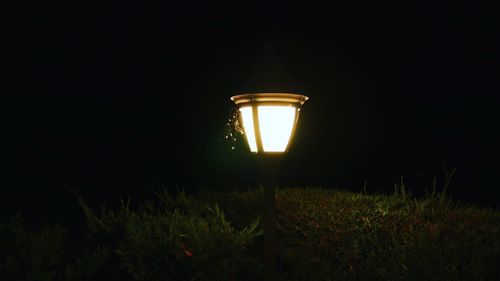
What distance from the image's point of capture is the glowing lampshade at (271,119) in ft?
15.8

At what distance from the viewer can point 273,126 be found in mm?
4805

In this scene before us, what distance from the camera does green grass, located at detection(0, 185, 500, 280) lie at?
520 cm

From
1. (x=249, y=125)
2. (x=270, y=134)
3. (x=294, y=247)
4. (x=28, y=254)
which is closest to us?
(x=270, y=134)

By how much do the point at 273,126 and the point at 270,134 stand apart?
71 millimetres

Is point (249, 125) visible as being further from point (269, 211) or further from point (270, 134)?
point (269, 211)

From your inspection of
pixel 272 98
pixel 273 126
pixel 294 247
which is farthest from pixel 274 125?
pixel 294 247

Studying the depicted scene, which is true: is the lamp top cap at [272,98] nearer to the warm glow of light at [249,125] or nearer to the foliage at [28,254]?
the warm glow of light at [249,125]

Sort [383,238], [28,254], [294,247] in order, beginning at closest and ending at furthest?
[28,254] < [383,238] < [294,247]

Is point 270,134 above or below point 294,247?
above

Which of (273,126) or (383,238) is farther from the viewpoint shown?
(383,238)

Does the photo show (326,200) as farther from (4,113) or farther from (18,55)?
(18,55)

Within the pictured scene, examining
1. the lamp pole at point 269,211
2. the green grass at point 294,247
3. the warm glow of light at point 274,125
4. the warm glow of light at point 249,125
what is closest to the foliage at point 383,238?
the green grass at point 294,247

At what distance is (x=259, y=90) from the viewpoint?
4805 mm

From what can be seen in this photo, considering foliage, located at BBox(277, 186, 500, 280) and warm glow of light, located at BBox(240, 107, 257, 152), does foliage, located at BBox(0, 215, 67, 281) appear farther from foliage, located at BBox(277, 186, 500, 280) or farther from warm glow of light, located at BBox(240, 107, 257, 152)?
foliage, located at BBox(277, 186, 500, 280)
